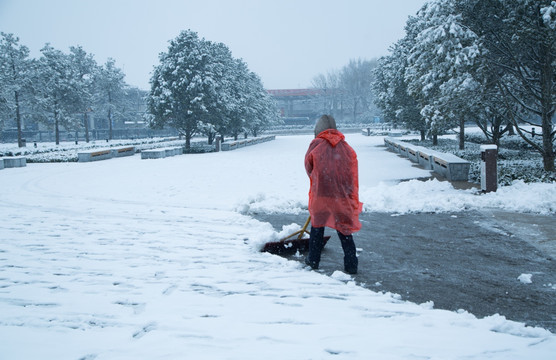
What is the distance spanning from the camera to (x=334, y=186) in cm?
466

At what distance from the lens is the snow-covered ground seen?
10.00 feet

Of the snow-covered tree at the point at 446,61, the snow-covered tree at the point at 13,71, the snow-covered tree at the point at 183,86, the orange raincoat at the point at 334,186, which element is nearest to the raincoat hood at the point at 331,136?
the orange raincoat at the point at 334,186

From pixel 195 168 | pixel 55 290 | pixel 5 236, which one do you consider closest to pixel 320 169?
pixel 55 290

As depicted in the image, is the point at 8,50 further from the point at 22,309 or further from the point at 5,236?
the point at 22,309

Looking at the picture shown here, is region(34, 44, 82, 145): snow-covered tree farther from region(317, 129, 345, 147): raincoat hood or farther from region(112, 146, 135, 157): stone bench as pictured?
region(317, 129, 345, 147): raincoat hood

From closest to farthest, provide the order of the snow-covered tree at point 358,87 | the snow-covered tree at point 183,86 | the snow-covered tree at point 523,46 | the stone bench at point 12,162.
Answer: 1. the snow-covered tree at point 523,46
2. the stone bench at point 12,162
3. the snow-covered tree at point 183,86
4. the snow-covered tree at point 358,87

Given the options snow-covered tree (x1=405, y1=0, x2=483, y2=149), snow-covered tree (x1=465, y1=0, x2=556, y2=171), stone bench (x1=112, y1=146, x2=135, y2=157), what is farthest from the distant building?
snow-covered tree (x1=465, y1=0, x2=556, y2=171)

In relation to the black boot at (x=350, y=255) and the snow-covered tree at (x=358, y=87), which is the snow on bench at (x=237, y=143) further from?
the snow-covered tree at (x=358, y=87)

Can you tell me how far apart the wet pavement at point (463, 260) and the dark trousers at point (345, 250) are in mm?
112

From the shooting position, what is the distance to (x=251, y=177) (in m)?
14.1

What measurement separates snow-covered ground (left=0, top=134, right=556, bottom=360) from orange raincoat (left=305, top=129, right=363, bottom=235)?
0.60 m

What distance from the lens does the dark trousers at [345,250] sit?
186 inches

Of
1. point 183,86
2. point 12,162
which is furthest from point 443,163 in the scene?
point 183,86

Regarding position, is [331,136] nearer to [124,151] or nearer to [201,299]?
[201,299]
